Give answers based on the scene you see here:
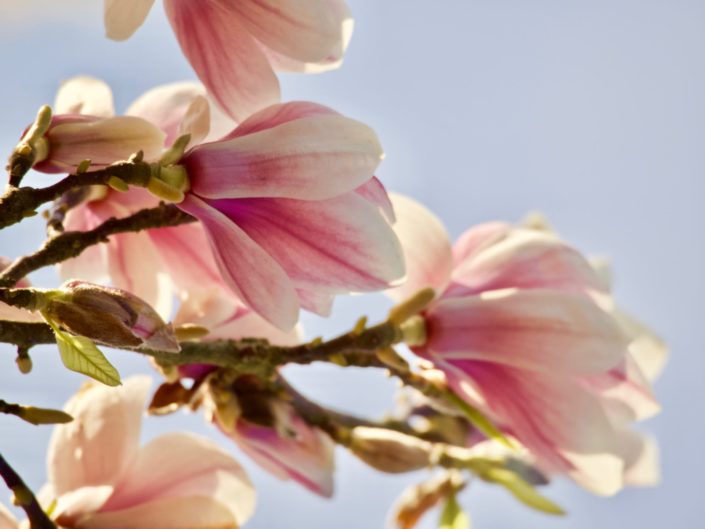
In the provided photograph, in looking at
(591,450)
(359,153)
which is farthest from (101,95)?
(591,450)

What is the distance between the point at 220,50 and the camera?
477mm

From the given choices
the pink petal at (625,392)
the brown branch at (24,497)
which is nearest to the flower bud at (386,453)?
the pink petal at (625,392)

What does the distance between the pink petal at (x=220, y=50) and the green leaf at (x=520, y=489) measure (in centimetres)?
32

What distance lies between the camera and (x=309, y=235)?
0.43m

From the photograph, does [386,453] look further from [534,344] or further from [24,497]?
[24,497]

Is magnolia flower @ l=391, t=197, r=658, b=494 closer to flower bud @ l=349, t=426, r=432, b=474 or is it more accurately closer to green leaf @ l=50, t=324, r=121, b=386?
flower bud @ l=349, t=426, r=432, b=474

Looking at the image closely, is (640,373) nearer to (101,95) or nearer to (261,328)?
(261,328)

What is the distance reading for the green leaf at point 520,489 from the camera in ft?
2.03

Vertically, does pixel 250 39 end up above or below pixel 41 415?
above

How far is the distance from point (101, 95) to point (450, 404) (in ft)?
0.89

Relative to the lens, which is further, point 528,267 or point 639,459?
point 639,459

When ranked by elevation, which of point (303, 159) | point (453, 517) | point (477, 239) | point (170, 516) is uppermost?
point (303, 159)

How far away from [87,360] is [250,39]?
0.61 ft

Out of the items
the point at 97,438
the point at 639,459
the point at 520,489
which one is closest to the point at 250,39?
the point at 97,438
